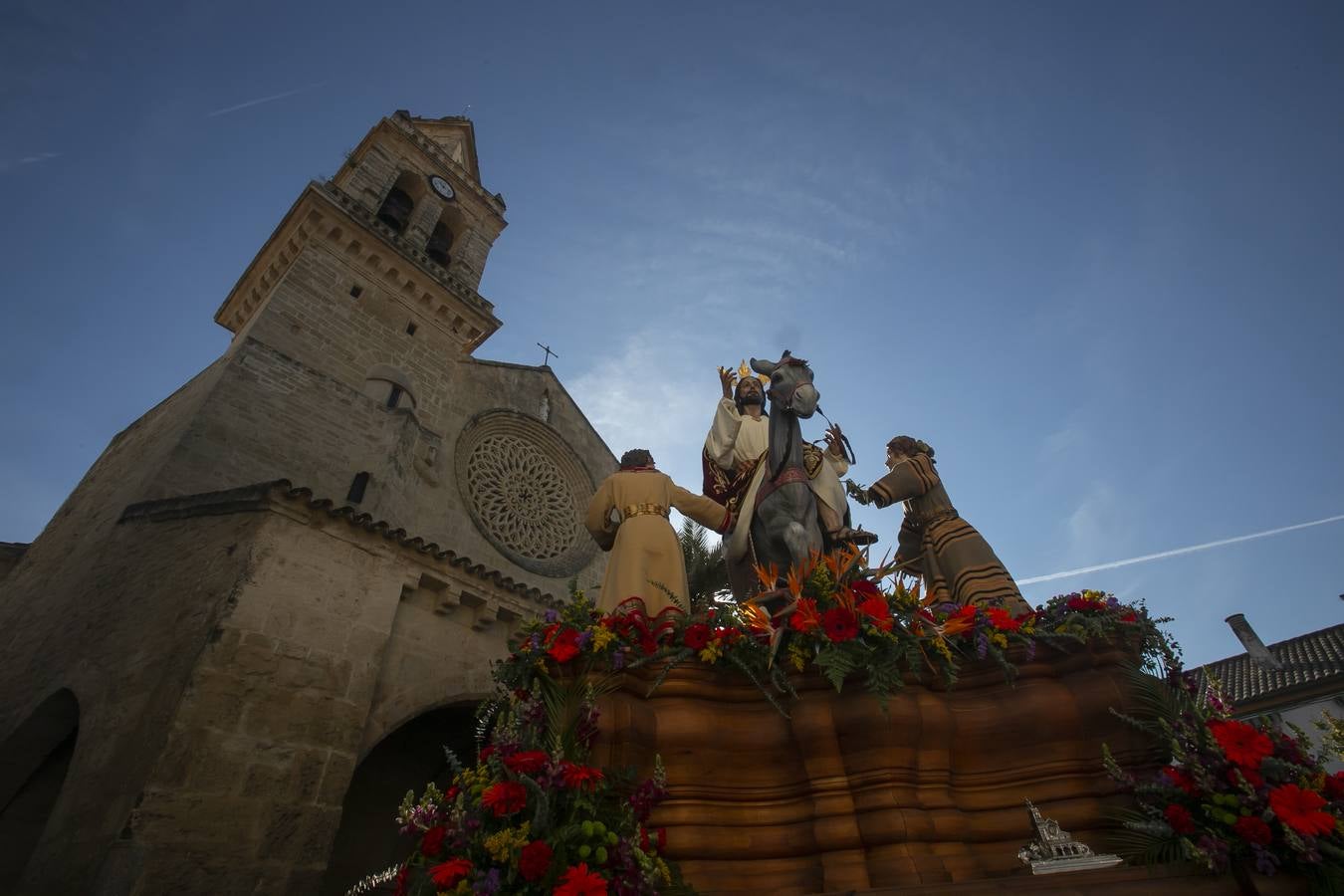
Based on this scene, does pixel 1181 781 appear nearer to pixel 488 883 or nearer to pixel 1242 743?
pixel 1242 743

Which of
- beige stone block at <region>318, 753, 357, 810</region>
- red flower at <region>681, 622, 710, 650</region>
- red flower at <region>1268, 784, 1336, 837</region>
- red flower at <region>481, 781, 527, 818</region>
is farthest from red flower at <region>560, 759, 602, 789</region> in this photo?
beige stone block at <region>318, 753, 357, 810</region>

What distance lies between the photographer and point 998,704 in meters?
3.36

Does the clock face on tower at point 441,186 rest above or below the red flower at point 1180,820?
above

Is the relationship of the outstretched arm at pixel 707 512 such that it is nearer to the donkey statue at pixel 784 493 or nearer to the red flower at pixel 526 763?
the donkey statue at pixel 784 493

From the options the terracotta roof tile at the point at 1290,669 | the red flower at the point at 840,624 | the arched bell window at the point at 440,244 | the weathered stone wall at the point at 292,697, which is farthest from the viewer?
the arched bell window at the point at 440,244

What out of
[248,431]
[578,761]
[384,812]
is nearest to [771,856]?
[578,761]

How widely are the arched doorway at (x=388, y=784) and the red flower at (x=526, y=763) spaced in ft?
24.1

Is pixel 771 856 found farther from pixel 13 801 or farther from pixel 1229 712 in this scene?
pixel 13 801

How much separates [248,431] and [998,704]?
12010mm

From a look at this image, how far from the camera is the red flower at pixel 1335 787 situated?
251cm

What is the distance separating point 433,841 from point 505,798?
34 centimetres

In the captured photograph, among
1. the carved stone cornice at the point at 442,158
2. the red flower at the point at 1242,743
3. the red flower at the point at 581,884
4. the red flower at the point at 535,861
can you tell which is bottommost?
the red flower at the point at 581,884

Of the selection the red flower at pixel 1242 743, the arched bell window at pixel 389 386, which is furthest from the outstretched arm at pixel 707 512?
the arched bell window at pixel 389 386

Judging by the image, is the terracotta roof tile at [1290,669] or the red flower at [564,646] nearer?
the red flower at [564,646]
